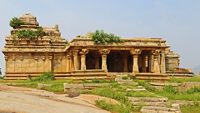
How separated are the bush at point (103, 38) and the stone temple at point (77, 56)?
0.34 m

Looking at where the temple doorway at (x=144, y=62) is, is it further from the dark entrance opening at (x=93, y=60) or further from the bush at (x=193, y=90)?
the bush at (x=193, y=90)

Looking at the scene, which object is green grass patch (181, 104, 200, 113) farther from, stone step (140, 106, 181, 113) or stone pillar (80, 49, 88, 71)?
stone pillar (80, 49, 88, 71)

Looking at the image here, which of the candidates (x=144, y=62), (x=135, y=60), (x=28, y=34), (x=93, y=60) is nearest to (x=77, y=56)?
(x=93, y=60)

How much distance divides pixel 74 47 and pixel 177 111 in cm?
1768

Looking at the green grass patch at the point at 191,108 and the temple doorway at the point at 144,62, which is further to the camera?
the temple doorway at the point at 144,62

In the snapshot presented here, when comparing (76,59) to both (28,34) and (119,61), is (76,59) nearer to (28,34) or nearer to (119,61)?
(119,61)

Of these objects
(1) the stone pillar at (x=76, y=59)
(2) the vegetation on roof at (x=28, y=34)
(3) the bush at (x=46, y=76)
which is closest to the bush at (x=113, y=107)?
(1) the stone pillar at (x=76, y=59)

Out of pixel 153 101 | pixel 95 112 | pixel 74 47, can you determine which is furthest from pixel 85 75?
pixel 95 112

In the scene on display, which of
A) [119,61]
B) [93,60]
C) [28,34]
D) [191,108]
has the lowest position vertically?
[191,108]

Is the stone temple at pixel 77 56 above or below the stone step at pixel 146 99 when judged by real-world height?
above

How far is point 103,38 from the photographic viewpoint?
110ft

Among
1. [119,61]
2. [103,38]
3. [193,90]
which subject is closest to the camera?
[193,90]

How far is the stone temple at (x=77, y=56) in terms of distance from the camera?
3376 cm

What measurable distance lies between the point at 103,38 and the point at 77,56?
2.88 m
